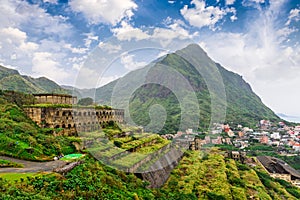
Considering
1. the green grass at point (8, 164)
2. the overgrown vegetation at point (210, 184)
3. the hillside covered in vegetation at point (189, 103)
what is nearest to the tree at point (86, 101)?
the overgrown vegetation at point (210, 184)

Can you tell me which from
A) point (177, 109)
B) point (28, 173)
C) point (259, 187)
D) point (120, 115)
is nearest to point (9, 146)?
point (28, 173)

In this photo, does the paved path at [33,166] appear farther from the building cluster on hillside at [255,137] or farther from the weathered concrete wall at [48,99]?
the building cluster on hillside at [255,137]

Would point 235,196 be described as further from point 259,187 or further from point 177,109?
point 177,109

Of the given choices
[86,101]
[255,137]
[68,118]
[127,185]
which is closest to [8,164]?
[127,185]

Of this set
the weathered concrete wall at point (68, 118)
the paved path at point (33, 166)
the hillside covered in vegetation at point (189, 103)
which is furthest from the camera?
the hillside covered in vegetation at point (189, 103)

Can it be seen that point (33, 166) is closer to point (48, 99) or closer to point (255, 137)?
point (48, 99)

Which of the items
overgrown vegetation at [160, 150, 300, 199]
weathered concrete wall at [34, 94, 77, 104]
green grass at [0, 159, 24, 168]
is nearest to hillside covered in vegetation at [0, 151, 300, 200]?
overgrown vegetation at [160, 150, 300, 199]

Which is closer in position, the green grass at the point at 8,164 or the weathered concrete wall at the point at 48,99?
the green grass at the point at 8,164

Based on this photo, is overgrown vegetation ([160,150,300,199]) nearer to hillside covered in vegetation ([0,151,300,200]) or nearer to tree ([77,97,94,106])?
hillside covered in vegetation ([0,151,300,200])
